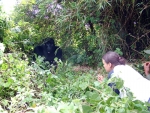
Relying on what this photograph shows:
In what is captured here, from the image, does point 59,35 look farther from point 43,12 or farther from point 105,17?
point 105,17

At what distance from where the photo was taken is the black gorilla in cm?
395

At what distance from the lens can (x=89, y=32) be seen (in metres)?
4.29

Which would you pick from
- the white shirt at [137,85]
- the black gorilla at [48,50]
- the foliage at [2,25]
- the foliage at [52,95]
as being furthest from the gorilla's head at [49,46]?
the white shirt at [137,85]

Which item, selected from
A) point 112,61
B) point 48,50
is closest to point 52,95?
point 112,61

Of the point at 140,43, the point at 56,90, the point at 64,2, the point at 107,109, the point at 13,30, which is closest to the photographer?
the point at 107,109

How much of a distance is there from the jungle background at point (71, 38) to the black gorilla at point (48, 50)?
117mm

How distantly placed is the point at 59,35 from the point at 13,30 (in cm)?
131

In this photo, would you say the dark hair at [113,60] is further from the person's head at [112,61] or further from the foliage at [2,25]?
the foliage at [2,25]

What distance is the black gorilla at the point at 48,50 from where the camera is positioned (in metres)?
3.95

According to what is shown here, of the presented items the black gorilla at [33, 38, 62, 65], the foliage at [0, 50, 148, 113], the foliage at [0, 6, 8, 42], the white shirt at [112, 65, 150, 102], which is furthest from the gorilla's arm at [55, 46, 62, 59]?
the white shirt at [112, 65, 150, 102]

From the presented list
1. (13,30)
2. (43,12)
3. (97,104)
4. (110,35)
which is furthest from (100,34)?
(97,104)

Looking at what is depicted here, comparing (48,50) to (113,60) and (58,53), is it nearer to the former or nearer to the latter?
(58,53)

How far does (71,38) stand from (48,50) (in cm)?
48

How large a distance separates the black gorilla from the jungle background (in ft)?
0.38
